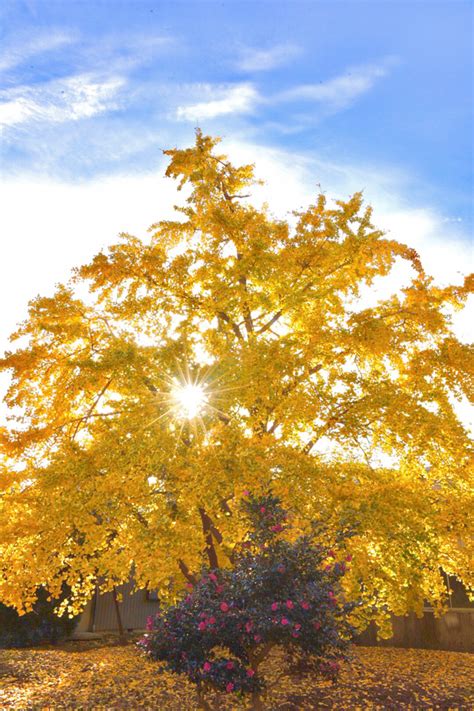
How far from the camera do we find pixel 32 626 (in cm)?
1870

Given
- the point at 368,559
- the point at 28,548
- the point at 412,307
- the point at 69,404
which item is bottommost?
the point at 368,559

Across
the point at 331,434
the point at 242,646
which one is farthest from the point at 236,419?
the point at 242,646

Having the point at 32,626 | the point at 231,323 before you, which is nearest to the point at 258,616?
the point at 231,323

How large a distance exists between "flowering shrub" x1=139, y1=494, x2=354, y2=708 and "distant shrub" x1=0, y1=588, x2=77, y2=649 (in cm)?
1281

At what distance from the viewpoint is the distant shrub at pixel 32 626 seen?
723 inches

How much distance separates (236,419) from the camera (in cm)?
1032

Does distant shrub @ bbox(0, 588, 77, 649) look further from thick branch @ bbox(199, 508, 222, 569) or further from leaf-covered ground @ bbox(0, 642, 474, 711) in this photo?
thick branch @ bbox(199, 508, 222, 569)

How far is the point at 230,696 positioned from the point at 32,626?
11181mm

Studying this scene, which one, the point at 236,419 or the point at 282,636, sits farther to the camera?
the point at 236,419

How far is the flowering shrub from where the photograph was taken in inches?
270

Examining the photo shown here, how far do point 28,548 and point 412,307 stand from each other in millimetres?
9400

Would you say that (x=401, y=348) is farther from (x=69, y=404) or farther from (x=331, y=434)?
(x=69, y=404)

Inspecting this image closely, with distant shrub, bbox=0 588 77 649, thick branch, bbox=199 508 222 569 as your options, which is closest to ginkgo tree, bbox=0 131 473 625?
thick branch, bbox=199 508 222 569

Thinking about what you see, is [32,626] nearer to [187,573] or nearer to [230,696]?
[187,573]
